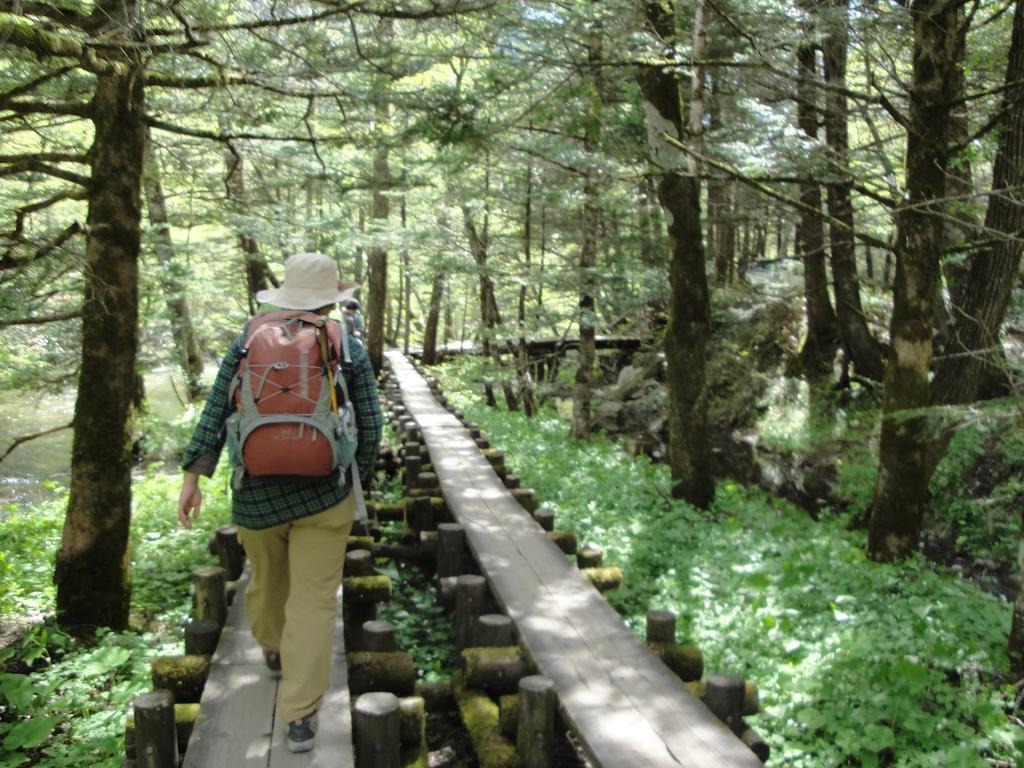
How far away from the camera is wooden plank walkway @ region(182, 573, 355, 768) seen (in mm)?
3521

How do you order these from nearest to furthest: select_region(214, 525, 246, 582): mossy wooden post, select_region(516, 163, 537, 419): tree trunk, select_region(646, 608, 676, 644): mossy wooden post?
select_region(646, 608, 676, 644): mossy wooden post, select_region(214, 525, 246, 582): mossy wooden post, select_region(516, 163, 537, 419): tree trunk

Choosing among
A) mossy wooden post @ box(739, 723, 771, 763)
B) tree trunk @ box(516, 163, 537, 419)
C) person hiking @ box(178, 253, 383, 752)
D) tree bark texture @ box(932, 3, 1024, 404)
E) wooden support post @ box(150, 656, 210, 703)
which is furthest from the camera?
tree trunk @ box(516, 163, 537, 419)

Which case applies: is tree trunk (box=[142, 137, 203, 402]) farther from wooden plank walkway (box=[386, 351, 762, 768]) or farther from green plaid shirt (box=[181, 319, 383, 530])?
green plaid shirt (box=[181, 319, 383, 530])

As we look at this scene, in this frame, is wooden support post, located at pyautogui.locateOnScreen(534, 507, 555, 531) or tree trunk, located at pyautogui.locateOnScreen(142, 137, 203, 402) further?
tree trunk, located at pyautogui.locateOnScreen(142, 137, 203, 402)

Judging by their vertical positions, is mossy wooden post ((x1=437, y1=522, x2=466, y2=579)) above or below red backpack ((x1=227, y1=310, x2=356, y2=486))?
below

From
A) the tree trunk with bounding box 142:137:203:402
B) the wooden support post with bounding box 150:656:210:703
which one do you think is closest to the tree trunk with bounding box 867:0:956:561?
the wooden support post with bounding box 150:656:210:703

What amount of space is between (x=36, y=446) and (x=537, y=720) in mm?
18434

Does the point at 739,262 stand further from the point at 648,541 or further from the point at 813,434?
the point at 648,541

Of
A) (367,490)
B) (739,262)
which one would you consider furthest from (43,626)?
(739,262)

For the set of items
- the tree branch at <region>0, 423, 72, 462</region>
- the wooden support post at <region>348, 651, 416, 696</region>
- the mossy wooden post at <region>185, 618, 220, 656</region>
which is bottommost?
the wooden support post at <region>348, 651, 416, 696</region>

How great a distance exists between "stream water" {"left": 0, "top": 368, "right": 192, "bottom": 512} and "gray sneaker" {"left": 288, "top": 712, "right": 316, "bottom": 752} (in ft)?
22.7

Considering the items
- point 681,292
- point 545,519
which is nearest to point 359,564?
point 545,519

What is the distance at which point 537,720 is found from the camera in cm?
401

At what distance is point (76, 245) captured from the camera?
26.6 feet
